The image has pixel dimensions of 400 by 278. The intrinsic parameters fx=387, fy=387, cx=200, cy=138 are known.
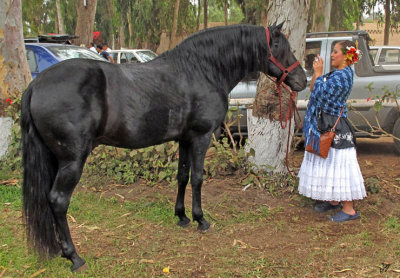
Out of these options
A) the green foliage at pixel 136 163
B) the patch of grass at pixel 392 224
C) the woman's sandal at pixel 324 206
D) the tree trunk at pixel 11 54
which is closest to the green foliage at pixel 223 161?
the green foliage at pixel 136 163

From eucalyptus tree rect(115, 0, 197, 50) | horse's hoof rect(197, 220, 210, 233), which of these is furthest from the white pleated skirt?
eucalyptus tree rect(115, 0, 197, 50)

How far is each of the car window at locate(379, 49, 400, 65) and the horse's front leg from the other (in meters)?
6.69

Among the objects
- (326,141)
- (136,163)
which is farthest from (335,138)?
(136,163)

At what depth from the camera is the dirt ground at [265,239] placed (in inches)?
118

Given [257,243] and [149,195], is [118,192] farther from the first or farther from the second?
[257,243]

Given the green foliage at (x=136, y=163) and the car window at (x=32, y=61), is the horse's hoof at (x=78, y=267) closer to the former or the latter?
the green foliage at (x=136, y=163)

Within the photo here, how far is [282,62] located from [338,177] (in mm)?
1250

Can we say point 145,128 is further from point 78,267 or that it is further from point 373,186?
point 373,186

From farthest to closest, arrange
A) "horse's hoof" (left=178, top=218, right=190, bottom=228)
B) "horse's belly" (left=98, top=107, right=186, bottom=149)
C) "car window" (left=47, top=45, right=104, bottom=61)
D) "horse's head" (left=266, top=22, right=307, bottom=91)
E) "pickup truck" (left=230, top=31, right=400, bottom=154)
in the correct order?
1. "car window" (left=47, top=45, right=104, bottom=61)
2. "pickup truck" (left=230, top=31, right=400, bottom=154)
3. "horse's hoof" (left=178, top=218, right=190, bottom=228)
4. "horse's head" (left=266, top=22, right=307, bottom=91)
5. "horse's belly" (left=98, top=107, right=186, bottom=149)

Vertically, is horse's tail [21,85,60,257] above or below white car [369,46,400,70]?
below

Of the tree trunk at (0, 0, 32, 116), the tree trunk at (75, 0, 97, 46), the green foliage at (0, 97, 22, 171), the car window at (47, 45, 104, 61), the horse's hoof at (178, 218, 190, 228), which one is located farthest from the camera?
the tree trunk at (75, 0, 97, 46)

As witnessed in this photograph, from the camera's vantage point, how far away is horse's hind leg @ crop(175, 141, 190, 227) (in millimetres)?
3641

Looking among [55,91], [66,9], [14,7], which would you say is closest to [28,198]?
[55,91]

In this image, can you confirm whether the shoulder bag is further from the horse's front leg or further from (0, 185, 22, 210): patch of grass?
(0, 185, 22, 210): patch of grass
